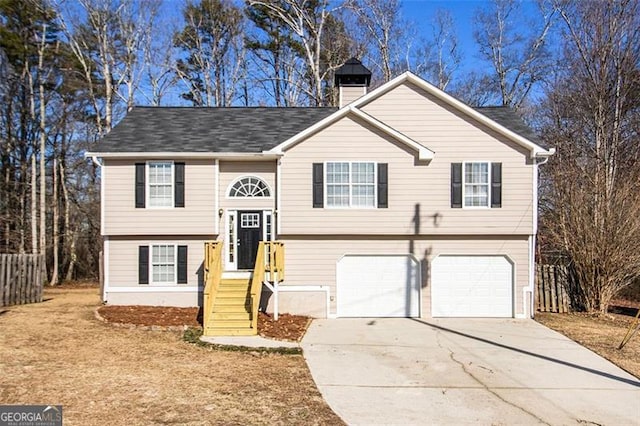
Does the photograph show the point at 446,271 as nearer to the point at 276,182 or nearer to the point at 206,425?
the point at 276,182

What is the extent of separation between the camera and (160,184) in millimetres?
14797

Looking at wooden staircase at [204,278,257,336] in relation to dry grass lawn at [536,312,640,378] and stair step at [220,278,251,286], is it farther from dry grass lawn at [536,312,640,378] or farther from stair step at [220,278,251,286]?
dry grass lawn at [536,312,640,378]

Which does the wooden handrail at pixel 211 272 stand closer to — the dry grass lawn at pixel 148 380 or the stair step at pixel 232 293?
the stair step at pixel 232 293

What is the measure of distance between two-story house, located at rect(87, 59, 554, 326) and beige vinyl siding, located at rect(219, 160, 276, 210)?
0.29m

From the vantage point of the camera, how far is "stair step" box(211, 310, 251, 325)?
12271 mm

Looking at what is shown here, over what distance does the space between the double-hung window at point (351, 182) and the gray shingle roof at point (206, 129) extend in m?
A: 2.22

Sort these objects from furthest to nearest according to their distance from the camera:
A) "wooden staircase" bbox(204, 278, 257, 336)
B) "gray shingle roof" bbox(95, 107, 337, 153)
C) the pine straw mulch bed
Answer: "gray shingle roof" bbox(95, 107, 337, 153) < the pine straw mulch bed < "wooden staircase" bbox(204, 278, 257, 336)

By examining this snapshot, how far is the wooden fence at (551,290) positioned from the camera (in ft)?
53.2

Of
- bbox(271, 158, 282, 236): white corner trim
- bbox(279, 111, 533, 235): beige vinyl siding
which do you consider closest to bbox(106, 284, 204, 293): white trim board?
bbox(271, 158, 282, 236): white corner trim

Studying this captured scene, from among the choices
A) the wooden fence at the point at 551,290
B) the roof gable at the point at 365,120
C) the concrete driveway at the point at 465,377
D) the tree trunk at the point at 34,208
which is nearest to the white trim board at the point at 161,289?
the concrete driveway at the point at 465,377

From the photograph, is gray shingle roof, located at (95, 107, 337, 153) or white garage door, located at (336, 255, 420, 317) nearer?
white garage door, located at (336, 255, 420, 317)

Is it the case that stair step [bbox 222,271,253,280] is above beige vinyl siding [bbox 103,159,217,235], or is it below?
below

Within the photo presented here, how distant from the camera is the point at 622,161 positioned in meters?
22.0

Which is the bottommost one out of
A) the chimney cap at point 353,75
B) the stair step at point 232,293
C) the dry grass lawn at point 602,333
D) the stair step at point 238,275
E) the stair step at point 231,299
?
the dry grass lawn at point 602,333
